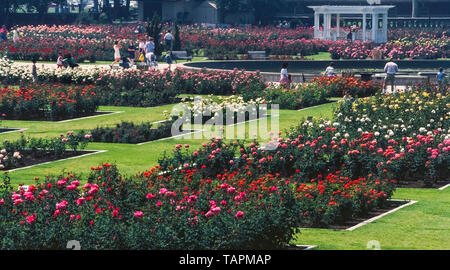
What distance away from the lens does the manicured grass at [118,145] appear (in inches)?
744

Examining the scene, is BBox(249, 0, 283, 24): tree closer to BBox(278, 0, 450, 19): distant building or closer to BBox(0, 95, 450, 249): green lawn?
BBox(278, 0, 450, 19): distant building

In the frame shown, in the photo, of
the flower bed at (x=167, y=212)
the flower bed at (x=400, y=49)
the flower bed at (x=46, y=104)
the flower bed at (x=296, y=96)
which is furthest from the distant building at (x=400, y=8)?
the flower bed at (x=167, y=212)

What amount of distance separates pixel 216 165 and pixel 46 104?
10.0m

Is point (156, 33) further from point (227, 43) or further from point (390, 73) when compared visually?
point (390, 73)

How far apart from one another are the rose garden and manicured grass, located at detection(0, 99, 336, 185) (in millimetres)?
40

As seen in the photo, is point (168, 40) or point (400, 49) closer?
point (168, 40)

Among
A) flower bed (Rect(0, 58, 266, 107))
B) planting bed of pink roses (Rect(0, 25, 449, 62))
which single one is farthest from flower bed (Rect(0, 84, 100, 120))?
planting bed of pink roses (Rect(0, 25, 449, 62))

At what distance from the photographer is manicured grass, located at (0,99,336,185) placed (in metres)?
18.9

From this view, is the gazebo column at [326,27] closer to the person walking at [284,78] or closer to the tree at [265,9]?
the tree at [265,9]

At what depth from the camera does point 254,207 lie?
40.4 ft

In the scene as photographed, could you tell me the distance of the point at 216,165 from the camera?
717 inches

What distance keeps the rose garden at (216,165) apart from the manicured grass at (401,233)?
0.08 feet

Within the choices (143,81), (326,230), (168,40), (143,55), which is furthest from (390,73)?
(326,230)

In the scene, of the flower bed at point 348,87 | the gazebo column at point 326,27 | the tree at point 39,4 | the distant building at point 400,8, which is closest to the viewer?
the flower bed at point 348,87
